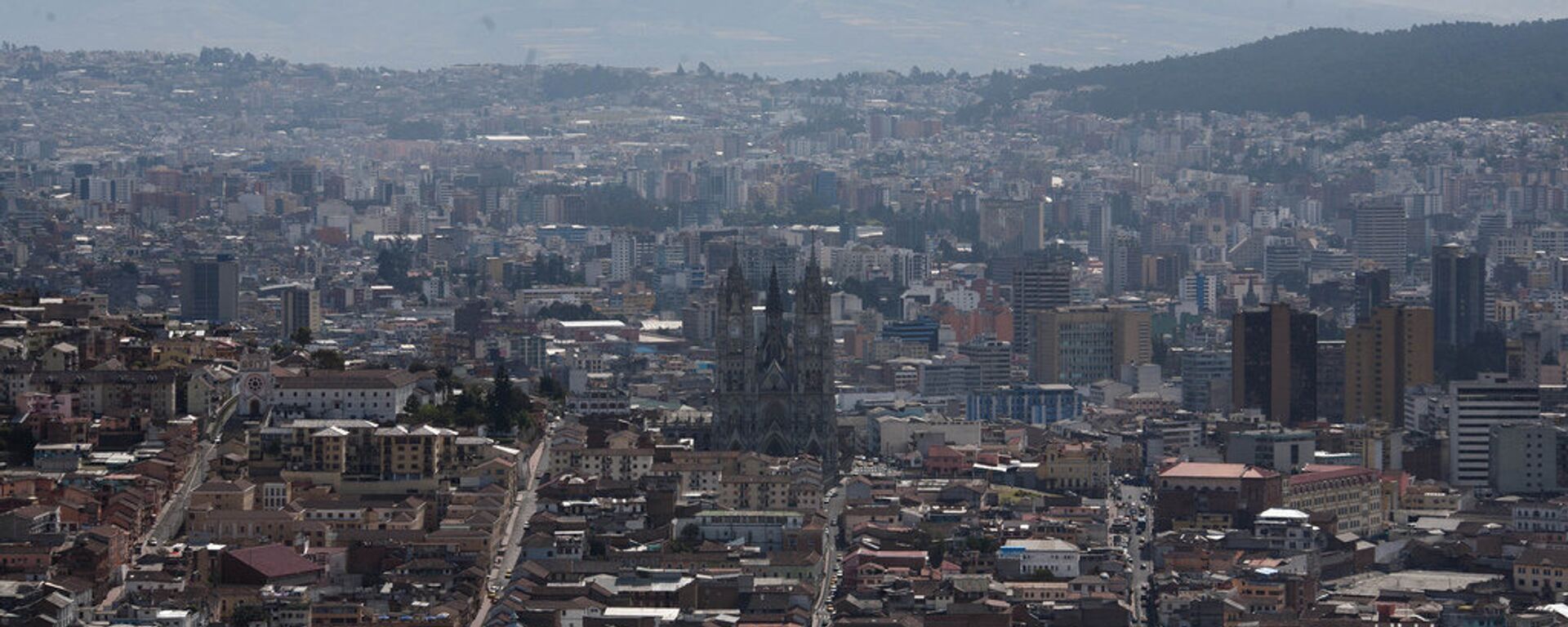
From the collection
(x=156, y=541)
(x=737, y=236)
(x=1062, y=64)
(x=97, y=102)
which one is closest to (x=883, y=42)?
(x=1062, y=64)

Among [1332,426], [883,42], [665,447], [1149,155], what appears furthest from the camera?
[883,42]

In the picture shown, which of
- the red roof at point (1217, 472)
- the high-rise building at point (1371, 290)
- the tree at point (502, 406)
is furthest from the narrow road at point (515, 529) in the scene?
the high-rise building at point (1371, 290)

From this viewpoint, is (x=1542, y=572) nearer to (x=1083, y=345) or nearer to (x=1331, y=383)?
(x=1331, y=383)

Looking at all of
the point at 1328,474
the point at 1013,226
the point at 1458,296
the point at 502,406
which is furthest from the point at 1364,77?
the point at 502,406

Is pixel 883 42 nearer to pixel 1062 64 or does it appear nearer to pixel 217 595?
pixel 1062 64

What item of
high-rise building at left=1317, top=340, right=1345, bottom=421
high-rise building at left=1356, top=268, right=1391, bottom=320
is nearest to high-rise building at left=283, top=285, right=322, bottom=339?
high-rise building at left=1356, top=268, right=1391, bottom=320

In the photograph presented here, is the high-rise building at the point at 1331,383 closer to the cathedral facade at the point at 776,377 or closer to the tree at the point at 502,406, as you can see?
the cathedral facade at the point at 776,377

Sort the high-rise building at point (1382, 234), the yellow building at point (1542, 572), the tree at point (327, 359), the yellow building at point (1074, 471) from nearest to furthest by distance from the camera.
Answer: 1. the yellow building at point (1542, 572)
2. the tree at point (327, 359)
3. the yellow building at point (1074, 471)
4. the high-rise building at point (1382, 234)
